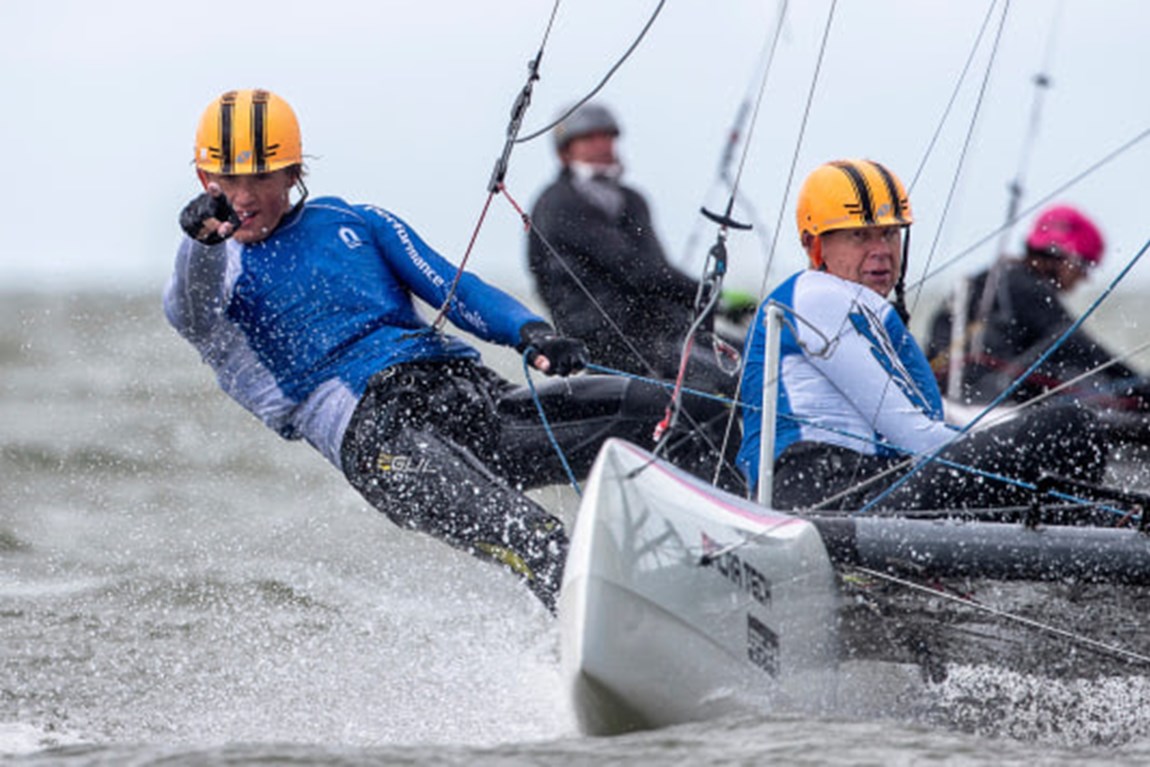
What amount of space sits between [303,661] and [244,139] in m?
1.22

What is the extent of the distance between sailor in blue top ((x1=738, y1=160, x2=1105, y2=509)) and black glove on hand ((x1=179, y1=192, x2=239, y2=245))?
1.16m

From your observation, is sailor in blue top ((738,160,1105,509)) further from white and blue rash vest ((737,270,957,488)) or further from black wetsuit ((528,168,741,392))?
black wetsuit ((528,168,741,392))

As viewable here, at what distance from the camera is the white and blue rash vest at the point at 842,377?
399 centimetres

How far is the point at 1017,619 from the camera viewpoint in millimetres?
3648

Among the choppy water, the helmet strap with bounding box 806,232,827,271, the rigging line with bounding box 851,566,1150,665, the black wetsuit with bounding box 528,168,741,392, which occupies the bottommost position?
the choppy water

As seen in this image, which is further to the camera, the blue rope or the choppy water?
the blue rope

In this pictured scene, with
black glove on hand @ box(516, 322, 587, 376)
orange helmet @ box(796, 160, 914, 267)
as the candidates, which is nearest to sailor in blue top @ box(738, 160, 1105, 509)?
orange helmet @ box(796, 160, 914, 267)

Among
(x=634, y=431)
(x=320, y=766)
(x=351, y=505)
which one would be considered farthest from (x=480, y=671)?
(x=351, y=505)

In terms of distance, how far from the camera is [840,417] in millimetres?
4051

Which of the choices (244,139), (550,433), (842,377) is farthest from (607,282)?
(842,377)

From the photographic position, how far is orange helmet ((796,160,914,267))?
14.1ft

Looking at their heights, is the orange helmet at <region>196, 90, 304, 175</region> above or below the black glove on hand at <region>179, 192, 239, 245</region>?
above

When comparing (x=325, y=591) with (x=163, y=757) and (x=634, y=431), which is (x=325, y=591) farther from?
(x=163, y=757)

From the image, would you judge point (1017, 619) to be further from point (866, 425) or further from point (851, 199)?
point (851, 199)
